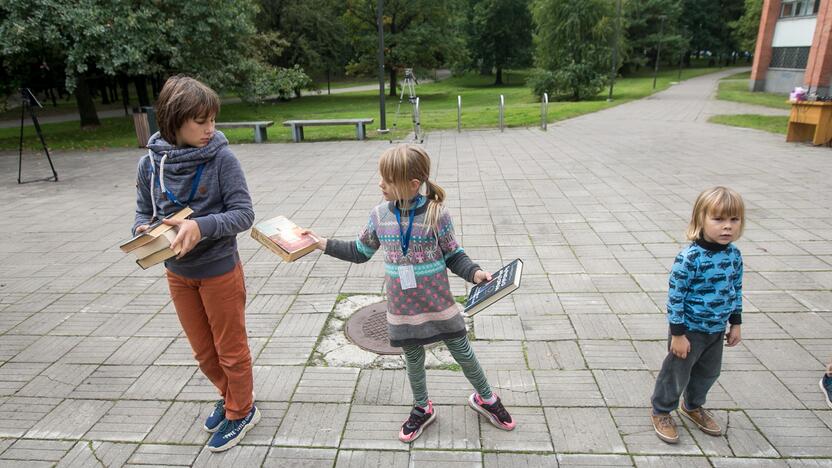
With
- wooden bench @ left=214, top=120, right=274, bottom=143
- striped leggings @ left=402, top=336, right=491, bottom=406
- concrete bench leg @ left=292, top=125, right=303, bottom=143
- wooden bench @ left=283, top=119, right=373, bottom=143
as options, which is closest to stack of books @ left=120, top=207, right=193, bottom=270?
striped leggings @ left=402, top=336, right=491, bottom=406

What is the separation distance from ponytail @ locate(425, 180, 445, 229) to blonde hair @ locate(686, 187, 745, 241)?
1.14 m

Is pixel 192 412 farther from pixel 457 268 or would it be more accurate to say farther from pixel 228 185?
pixel 457 268

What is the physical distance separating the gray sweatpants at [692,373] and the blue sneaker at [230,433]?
2158mm

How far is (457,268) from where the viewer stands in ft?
8.30

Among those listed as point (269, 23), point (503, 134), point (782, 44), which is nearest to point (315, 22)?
point (269, 23)

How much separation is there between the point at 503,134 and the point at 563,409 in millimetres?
12174

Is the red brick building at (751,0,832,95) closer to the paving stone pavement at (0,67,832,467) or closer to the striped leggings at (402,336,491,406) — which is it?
the paving stone pavement at (0,67,832,467)

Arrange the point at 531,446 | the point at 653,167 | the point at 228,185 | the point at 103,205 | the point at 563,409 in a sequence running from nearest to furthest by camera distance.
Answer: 1. the point at 228,185
2. the point at 531,446
3. the point at 563,409
4. the point at 103,205
5. the point at 653,167

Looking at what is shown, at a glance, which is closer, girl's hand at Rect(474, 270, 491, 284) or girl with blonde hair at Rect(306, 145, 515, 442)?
girl with blonde hair at Rect(306, 145, 515, 442)

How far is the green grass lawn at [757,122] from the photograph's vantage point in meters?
14.0

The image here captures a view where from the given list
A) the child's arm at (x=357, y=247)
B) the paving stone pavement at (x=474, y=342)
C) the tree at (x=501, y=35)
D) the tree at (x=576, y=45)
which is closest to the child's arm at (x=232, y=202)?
the child's arm at (x=357, y=247)

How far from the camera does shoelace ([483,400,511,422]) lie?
9.16ft

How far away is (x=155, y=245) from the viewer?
2.17m

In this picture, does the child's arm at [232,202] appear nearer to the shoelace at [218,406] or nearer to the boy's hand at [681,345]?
the shoelace at [218,406]
